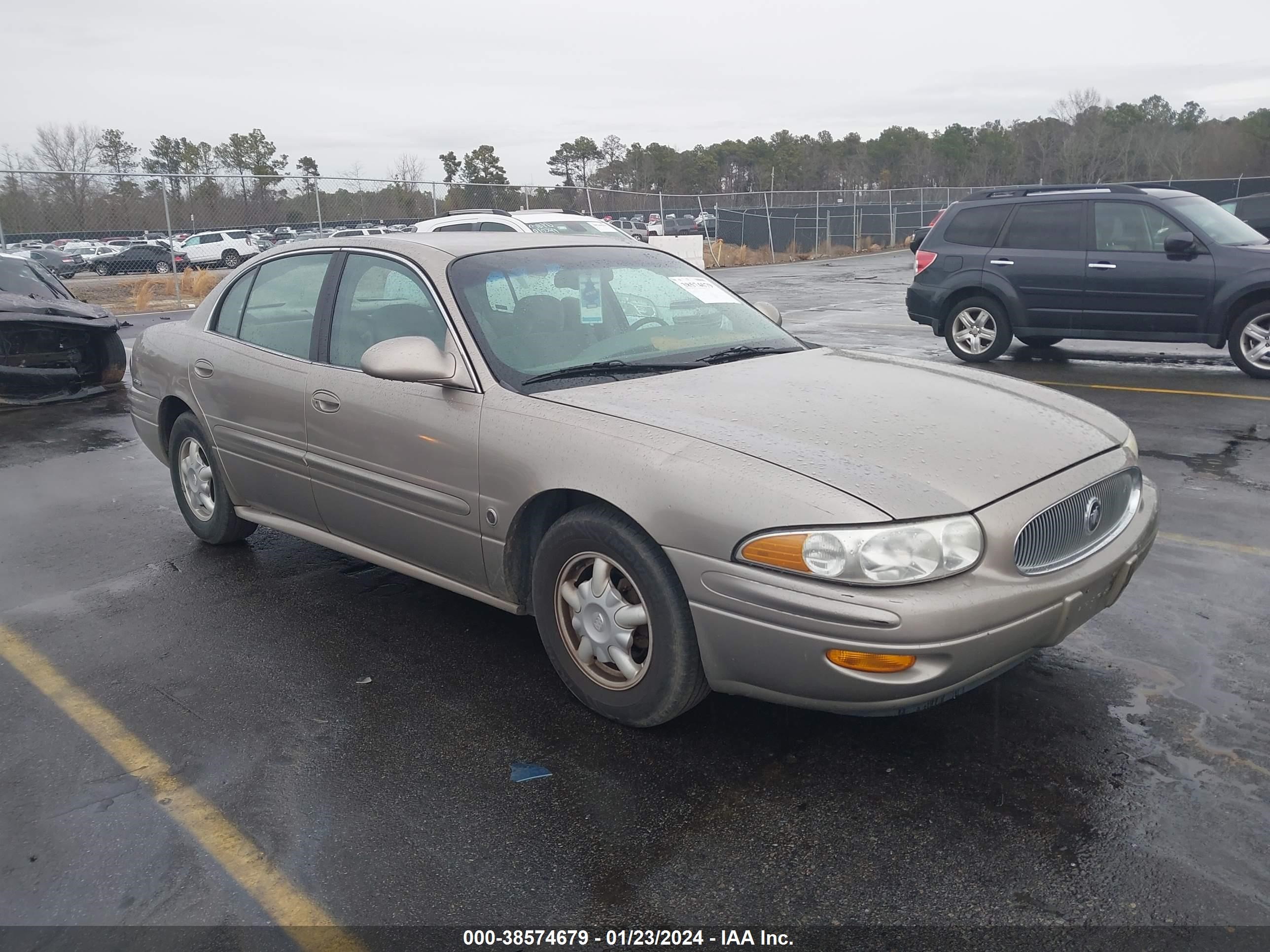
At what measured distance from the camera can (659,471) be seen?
10.2 feet

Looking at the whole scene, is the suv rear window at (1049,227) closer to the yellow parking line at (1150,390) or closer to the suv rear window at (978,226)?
the suv rear window at (978,226)

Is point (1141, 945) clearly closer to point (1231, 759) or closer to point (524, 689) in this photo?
point (1231, 759)

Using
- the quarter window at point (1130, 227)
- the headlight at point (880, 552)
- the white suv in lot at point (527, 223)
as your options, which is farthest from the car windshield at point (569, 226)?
the headlight at point (880, 552)

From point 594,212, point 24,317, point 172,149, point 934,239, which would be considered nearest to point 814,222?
point 594,212

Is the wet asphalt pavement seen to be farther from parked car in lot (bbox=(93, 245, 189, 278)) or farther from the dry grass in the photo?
parked car in lot (bbox=(93, 245, 189, 278))

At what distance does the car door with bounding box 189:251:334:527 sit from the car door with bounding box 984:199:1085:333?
26.5 ft

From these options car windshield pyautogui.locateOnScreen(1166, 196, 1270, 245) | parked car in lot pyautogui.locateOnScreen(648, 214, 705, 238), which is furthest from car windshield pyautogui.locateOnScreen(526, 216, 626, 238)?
parked car in lot pyautogui.locateOnScreen(648, 214, 705, 238)

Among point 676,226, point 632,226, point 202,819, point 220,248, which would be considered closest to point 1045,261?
point 202,819

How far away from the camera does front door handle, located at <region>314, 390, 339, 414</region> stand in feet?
13.9

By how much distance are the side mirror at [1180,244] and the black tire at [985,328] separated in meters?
1.65

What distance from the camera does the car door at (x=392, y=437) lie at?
3.77 meters

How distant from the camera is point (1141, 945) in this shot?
2342 mm

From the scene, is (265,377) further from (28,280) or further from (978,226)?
(978,226)

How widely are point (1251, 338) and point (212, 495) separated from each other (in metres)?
9.08
